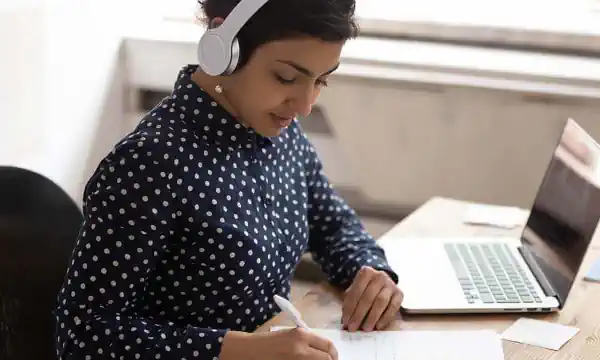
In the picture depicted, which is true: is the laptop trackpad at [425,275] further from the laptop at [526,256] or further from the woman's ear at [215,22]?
the woman's ear at [215,22]

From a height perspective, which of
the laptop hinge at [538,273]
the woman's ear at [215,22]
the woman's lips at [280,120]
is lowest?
the laptop hinge at [538,273]

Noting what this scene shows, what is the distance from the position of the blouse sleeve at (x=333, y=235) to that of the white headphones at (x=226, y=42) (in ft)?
1.23

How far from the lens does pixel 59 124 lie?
2186mm

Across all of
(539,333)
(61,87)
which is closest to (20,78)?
(61,87)

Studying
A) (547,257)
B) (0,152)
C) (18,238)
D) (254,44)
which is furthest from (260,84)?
(0,152)

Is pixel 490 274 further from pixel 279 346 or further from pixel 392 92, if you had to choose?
pixel 392 92

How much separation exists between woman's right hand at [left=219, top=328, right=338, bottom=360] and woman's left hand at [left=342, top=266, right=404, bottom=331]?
7.2 inches

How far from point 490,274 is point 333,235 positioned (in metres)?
0.28

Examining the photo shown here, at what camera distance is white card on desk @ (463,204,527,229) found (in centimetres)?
175

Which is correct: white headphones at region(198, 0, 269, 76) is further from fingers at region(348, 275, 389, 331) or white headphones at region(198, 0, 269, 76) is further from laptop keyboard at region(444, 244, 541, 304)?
laptop keyboard at region(444, 244, 541, 304)

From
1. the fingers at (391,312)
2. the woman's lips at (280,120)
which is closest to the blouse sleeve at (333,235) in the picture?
the fingers at (391,312)

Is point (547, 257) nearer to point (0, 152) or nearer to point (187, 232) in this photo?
point (187, 232)

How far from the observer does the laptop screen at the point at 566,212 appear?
1.34m

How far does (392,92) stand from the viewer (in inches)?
88.2
